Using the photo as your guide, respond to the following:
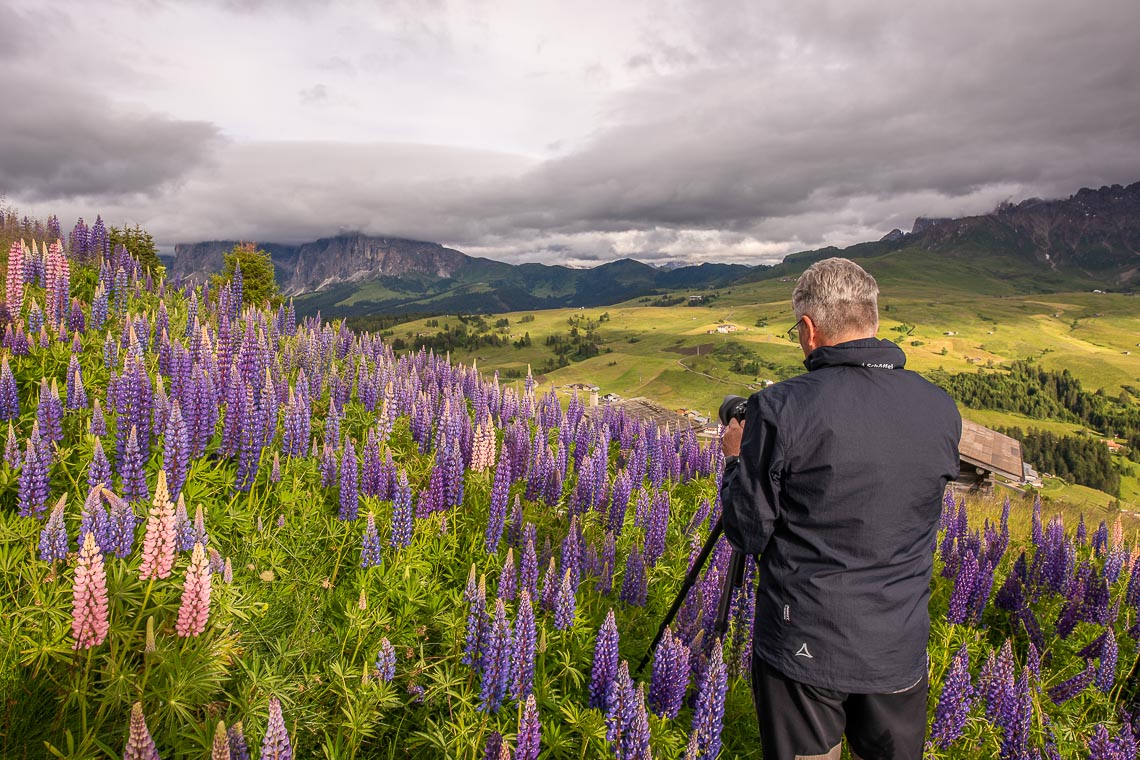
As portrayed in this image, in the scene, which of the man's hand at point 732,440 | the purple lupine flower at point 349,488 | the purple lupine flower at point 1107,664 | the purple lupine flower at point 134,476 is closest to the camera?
the man's hand at point 732,440

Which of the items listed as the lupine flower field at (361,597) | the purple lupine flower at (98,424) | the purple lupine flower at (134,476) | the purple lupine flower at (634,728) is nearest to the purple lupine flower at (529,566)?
the lupine flower field at (361,597)

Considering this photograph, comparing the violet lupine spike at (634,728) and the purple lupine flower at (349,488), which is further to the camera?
the purple lupine flower at (349,488)

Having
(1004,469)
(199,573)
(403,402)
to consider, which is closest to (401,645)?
(199,573)

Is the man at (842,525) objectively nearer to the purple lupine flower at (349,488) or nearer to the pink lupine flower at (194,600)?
the pink lupine flower at (194,600)

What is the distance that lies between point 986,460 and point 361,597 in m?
35.8

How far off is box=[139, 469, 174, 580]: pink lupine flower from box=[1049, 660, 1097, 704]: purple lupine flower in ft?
31.1

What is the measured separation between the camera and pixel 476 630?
5129 mm

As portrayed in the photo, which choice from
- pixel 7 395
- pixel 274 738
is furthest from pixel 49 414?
pixel 274 738

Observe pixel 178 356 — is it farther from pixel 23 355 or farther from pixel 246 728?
pixel 246 728

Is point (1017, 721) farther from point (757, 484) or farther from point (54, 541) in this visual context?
point (54, 541)

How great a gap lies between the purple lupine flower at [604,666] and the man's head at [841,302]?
2951mm

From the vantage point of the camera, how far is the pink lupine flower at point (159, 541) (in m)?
4.14

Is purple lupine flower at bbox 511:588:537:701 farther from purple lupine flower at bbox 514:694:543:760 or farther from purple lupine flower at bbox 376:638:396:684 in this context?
purple lupine flower at bbox 376:638:396:684

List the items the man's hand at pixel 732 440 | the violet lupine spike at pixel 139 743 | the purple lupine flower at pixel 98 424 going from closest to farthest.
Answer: the violet lupine spike at pixel 139 743, the man's hand at pixel 732 440, the purple lupine flower at pixel 98 424
